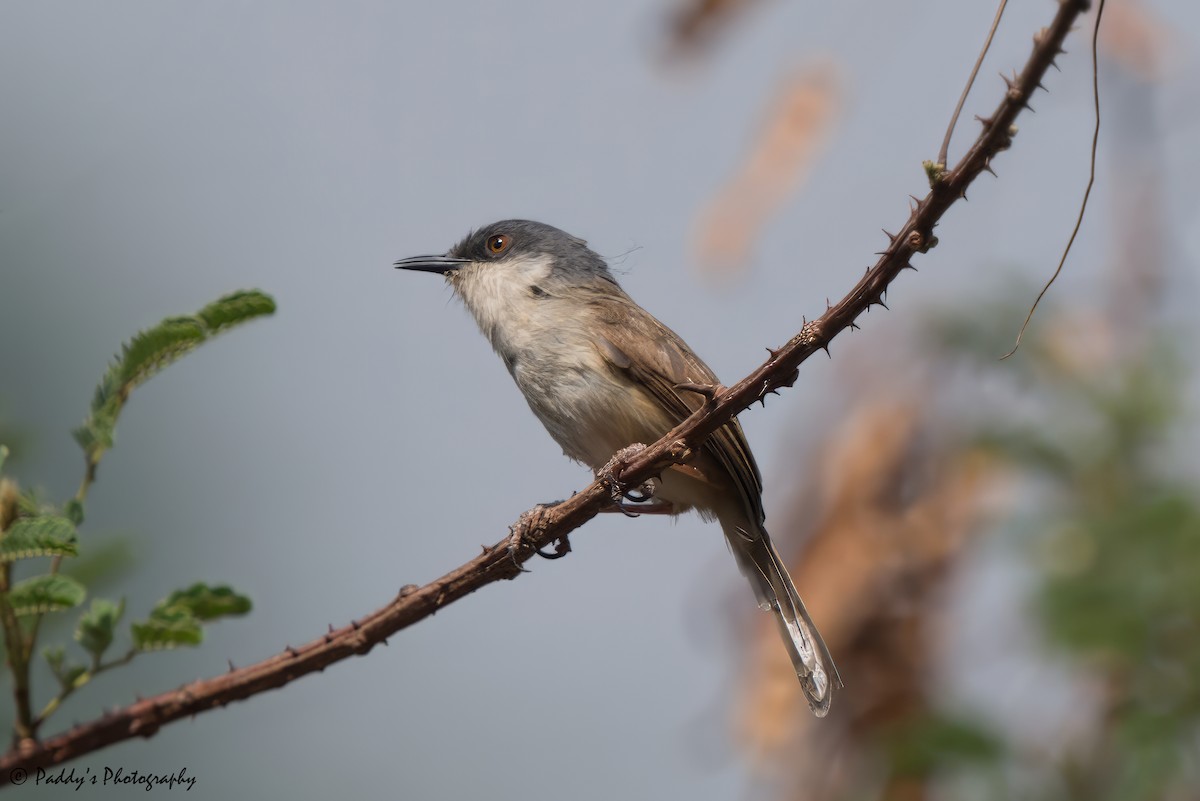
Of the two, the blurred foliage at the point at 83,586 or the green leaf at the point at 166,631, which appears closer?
the blurred foliage at the point at 83,586

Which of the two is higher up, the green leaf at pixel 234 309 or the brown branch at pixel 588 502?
the green leaf at pixel 234 309

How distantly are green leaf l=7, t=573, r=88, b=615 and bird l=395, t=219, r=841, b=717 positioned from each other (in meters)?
2.33

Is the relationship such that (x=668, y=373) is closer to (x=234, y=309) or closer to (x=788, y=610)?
(x=788, y=610)

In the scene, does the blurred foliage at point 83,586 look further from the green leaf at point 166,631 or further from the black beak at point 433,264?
the black beak at point 433,264

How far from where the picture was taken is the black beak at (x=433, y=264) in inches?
226

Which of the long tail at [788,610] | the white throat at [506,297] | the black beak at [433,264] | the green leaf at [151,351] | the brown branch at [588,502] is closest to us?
the brown branch at [588,502]

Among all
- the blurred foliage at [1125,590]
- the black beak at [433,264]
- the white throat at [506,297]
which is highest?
the black beak at [433,264]

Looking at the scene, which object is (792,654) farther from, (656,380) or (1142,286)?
(1142,286)

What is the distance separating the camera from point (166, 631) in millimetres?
2271

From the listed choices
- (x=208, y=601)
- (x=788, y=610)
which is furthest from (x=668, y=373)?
(x=208, y=601)

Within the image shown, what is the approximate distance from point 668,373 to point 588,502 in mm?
1393

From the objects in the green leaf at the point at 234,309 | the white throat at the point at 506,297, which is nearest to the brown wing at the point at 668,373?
the white throat at the point at 506,297

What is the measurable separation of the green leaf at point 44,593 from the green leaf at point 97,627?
0.06 meters

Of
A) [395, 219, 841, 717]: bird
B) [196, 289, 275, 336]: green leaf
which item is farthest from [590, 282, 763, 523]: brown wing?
[196, 289, 275, 336]: green leaf
